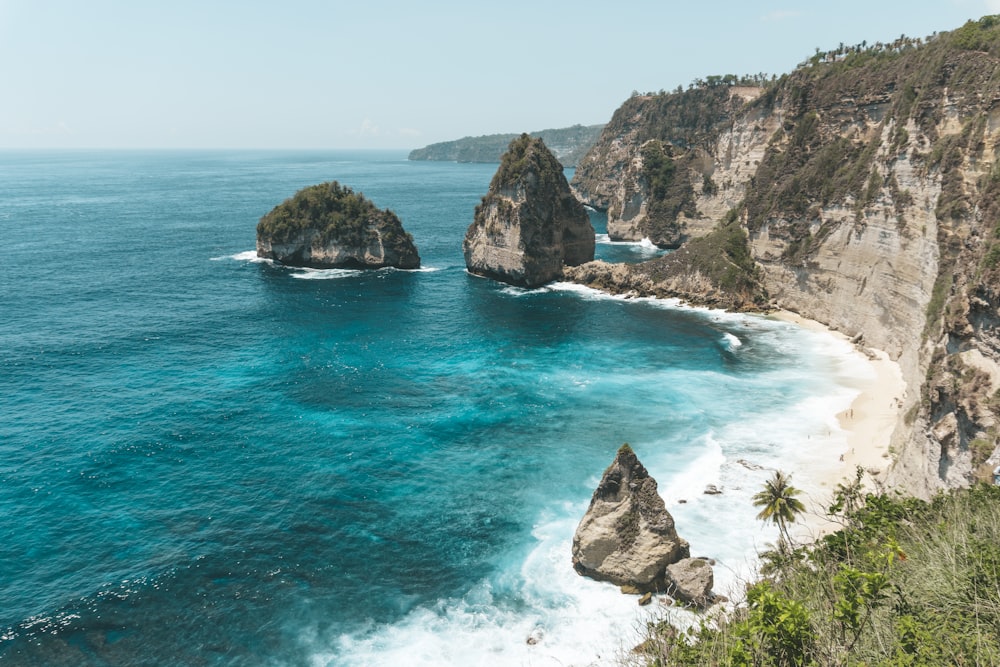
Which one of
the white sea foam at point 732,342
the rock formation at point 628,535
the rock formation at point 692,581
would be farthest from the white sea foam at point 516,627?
the white sea foam at point 732,342

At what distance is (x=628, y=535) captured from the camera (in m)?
38.7

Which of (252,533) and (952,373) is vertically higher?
(952,373)

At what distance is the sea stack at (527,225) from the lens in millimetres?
110537

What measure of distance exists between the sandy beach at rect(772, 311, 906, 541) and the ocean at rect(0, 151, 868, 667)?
56.0 inches

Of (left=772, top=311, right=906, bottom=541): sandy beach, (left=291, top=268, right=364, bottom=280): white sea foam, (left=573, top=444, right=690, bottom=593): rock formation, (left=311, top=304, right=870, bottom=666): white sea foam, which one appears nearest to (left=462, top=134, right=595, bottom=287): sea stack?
(left=291, top=268, right=364, bottom=280): white sea foam

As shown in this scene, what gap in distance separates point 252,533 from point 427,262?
93.9m

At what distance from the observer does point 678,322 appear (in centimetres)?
9231

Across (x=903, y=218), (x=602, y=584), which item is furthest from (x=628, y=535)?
(x=903, y=218)

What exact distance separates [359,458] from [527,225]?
65456mm

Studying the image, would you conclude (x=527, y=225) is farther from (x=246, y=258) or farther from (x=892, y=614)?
(x=892, y=614)

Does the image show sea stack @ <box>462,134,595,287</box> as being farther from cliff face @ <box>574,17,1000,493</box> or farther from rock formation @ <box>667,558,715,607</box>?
rock formation @ <box>667,558,715,607</box>

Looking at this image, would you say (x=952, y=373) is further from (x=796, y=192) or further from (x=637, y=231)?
(x=637, y=231)

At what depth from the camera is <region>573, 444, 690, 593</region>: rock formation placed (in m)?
38.2

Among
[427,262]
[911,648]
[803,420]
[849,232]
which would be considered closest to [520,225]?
[427,262]
